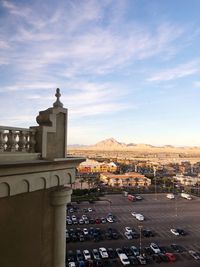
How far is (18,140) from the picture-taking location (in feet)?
19.9

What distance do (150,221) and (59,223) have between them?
4878 cm

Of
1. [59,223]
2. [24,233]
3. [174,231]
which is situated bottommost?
[174,231]

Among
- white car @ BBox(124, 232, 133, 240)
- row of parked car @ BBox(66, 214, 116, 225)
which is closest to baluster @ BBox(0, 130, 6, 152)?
white car @ BBox(124, 232, 133, 240)

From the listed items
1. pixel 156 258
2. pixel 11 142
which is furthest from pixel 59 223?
pixel 156 258

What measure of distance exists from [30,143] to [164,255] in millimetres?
32428

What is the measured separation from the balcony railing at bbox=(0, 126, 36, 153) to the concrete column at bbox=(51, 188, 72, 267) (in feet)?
4.84

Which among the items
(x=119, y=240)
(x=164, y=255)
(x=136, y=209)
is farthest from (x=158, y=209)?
(x=164, y=255)

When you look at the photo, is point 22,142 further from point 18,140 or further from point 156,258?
point 156,258

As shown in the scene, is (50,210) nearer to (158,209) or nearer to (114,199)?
(158,209)

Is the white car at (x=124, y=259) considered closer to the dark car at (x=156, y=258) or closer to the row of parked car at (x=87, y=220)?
the dark car at (x=156, y=258)

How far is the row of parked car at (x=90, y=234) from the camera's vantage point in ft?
133

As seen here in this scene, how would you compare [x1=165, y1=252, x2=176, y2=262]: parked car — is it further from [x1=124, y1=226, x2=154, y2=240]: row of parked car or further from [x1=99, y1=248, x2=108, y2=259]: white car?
[x1=124, y1=226, x2=154, y2=240]: row of parked car

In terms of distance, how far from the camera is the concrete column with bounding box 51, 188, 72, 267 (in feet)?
23.6

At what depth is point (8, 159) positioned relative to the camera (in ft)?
18.2
